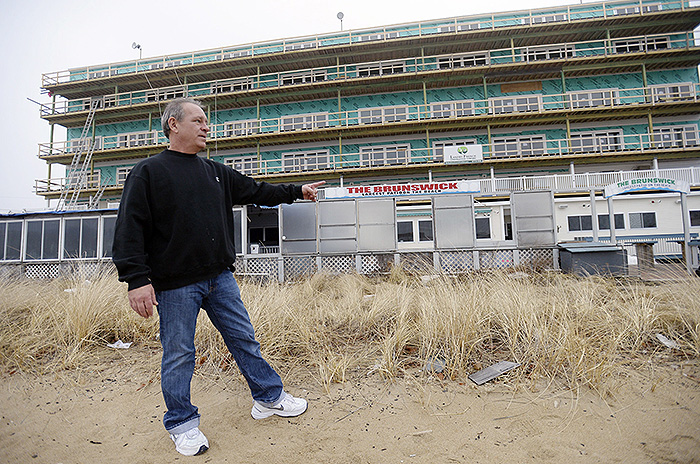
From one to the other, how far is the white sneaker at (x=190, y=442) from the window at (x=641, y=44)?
3216 centimetres

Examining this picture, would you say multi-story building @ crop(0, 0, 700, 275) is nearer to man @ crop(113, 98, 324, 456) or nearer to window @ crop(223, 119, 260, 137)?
window @ crop(223, 119, 260, 137)

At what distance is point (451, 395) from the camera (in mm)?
2787

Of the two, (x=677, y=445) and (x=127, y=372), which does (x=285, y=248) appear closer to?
(x=127, y=372)

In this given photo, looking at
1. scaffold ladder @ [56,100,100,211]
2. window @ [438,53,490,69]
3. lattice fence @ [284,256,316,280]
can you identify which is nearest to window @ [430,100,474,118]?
window @ [438,53,490,69]

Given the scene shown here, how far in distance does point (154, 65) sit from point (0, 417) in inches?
1340

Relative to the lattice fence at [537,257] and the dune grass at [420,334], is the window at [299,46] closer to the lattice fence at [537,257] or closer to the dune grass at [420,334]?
the lattice fence at [537,257]

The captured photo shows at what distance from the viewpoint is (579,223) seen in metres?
17.9

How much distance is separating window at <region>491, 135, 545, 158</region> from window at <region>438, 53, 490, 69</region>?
5.66 m

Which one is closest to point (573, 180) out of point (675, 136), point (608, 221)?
point (608, 221)

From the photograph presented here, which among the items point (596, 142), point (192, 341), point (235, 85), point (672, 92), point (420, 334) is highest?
point (235, 85)

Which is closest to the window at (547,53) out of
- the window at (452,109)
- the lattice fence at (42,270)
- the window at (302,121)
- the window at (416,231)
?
the window at (452,109)

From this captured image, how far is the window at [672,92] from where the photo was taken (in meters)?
24.3

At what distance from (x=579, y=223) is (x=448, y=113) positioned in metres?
12.6

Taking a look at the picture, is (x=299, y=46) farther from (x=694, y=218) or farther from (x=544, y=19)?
(x=694, y=218)
